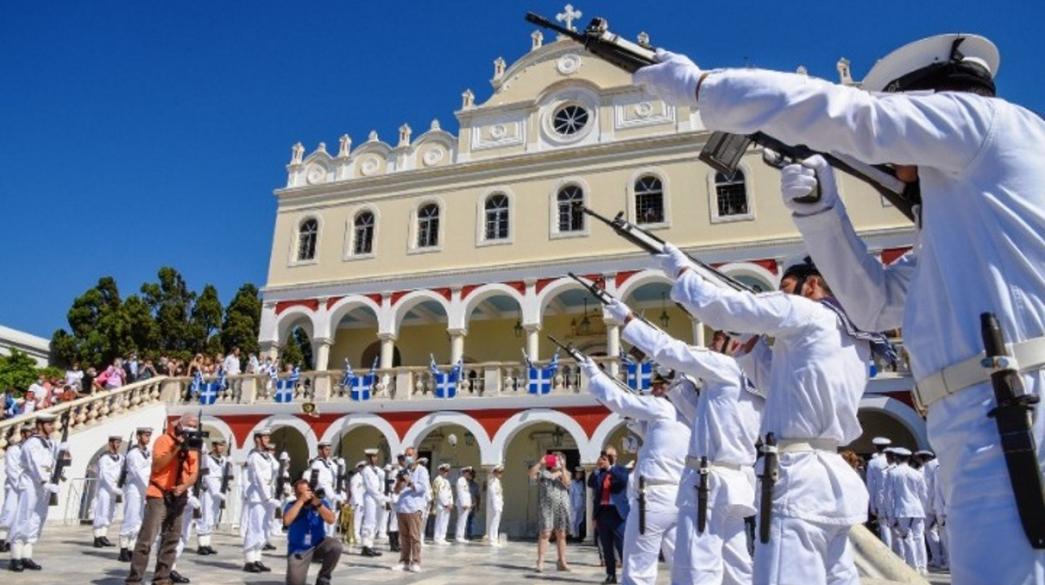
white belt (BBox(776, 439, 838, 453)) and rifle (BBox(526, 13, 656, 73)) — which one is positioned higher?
rifle (BBox(526, 13, 656, 73))

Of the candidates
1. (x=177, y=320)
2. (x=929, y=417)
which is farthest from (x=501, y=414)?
(x=177, y=320)

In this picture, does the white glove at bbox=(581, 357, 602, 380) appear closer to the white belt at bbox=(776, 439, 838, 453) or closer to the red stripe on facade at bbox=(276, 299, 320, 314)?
the white belt at bbox=(776, 439, 838, 453)

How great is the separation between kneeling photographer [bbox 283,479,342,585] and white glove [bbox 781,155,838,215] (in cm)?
628

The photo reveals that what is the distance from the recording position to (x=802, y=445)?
3369 millimetres

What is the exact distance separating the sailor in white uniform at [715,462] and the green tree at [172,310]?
103 ft

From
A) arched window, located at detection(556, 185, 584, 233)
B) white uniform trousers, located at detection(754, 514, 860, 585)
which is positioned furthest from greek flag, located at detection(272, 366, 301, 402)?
white uniform trousers, located at detection(754, 514, 860, 585)

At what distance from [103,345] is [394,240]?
1711 cm

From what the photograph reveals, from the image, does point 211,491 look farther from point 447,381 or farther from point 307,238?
point 307,238

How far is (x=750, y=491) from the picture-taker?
5.01 m

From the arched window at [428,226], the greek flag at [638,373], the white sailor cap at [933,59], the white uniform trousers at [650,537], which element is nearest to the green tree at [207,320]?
the arched window at [428,226]

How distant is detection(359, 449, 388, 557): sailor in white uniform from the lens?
13281mm

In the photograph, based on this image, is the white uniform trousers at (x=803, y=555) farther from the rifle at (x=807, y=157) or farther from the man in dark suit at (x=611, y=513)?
the man in dark suit at (x=611, y=513)

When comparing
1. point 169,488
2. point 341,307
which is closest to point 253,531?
point 169,488

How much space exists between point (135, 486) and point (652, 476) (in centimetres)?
895
